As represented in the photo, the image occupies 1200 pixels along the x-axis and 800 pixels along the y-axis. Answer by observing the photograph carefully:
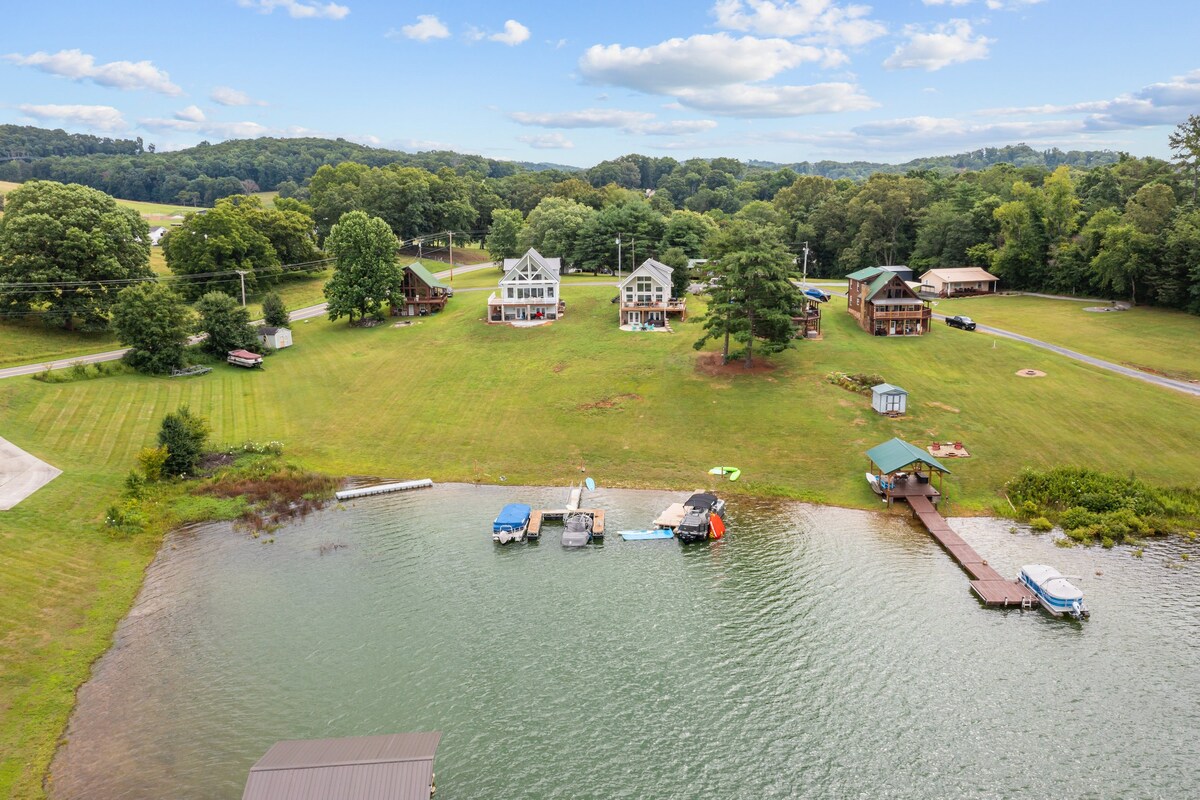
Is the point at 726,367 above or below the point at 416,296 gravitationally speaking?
below

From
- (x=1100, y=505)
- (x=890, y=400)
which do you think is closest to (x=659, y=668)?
(x=1100, y=505)

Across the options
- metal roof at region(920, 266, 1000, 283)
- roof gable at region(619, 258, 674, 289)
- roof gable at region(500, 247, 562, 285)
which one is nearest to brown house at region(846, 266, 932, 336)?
roof gable at region(619, 258, 674, 289)

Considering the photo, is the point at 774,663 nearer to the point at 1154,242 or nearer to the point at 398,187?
the point at 1154,242

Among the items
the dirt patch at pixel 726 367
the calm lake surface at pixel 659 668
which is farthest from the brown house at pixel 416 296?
the calm lake surface at pixel 659 668

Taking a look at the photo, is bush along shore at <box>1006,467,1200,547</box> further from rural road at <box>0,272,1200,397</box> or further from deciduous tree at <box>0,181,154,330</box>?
deciduous tree at <box>0,181,154,330</box>

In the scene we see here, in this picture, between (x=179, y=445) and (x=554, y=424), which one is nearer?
(x=179, y=445)

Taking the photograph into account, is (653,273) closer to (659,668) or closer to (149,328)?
(149,328)

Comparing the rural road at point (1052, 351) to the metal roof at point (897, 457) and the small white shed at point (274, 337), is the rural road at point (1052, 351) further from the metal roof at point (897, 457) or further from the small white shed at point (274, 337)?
the metal roof at point (897, 457)
